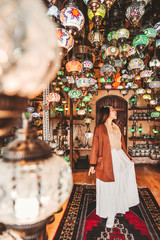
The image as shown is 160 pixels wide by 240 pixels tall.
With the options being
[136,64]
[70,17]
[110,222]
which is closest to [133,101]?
[136,64]

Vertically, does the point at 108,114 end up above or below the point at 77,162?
above

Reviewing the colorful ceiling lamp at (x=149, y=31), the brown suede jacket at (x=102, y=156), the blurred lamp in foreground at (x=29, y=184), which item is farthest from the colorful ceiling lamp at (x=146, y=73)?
the blurred lamp in foreground at (x=29, y=184)

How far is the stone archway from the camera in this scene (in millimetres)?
5750

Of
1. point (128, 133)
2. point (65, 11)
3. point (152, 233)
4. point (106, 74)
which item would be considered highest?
point (65, 11)

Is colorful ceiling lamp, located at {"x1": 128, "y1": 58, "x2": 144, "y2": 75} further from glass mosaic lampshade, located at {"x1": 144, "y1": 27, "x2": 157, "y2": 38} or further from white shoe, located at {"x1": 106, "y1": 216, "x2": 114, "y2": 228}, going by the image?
white shoe, located at {"x1": 106, "y1": 216, "x2": 114, "y2": 228}

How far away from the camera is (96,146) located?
2342 mm

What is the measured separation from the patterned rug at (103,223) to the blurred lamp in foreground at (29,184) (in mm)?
2105

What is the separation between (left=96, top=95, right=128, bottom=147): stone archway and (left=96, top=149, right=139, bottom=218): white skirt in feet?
11.0

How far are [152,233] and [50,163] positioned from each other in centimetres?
253

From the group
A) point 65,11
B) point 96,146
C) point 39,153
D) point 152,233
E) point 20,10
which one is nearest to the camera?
point 20,10

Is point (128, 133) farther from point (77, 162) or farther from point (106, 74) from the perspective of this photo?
point (106, 74)

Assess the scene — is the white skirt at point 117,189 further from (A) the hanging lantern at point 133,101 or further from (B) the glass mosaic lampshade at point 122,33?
(A) the hanging lantern at point 133,101

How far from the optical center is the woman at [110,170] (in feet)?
7.38

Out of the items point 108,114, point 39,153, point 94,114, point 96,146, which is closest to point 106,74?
point 108,114
